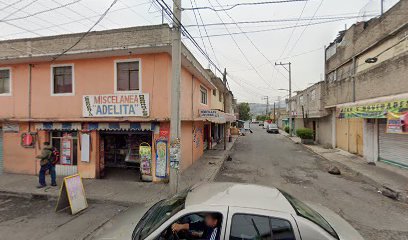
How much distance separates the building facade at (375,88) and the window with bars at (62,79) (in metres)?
13.3

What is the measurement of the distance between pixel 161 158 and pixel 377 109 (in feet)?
33.1

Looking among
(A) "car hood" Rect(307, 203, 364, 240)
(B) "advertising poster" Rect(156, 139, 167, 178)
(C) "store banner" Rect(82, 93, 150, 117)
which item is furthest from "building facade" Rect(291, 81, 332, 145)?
(A) "car hood" Rect(307, 203, 364, 240)

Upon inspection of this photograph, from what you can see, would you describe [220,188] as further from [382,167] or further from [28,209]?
[382,167]

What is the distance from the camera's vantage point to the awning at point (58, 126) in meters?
9.11

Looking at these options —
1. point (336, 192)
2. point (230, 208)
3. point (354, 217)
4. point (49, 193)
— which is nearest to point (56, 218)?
point (49, 193)

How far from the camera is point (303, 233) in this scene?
259cm

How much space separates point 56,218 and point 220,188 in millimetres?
4960

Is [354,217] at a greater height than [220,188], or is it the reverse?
[220,188]

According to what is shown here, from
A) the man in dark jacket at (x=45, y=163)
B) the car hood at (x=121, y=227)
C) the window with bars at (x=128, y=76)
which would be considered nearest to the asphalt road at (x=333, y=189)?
the car hood at (x=121, y=227)

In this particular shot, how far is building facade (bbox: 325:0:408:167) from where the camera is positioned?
9.74 meters

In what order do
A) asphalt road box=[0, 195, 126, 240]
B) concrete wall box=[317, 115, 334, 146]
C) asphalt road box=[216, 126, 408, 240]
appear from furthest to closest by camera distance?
concrete wall box=[317, 115, 334, 146], asphalt road box=[216, 126, 408, 240], asphalt road box=[0, 195, 126, 240]

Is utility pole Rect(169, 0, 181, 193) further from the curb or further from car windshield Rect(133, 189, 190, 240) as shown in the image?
car windshield Rect(133, 189, 190, 240)

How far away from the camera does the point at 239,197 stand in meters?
3.06

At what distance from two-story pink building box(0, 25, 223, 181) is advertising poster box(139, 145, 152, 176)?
0.13 ft
